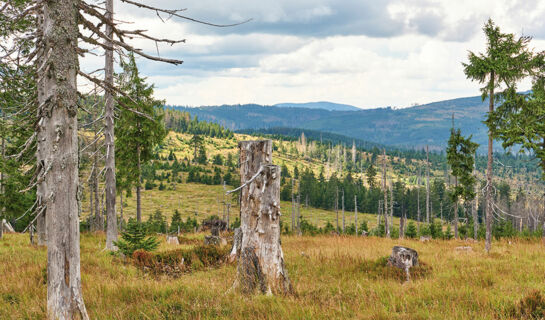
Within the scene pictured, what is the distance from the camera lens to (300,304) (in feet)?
17.7

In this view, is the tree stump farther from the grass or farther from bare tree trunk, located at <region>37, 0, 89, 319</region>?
bare tree trunk, located at <region>37, 0, 89, 319</region>

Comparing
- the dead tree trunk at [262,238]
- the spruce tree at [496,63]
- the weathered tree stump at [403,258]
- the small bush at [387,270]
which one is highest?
the spruce tree at [496,63]

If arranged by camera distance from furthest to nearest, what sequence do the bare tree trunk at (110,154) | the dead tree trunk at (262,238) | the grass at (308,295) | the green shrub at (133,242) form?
the bare tree trunk at (110,154) < the green shrub at (133,242) < the dead tree trunk at (262,238) < the grass at (308,295)

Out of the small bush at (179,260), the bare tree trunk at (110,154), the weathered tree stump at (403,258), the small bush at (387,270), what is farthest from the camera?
the bare tree trunk at (110,154)

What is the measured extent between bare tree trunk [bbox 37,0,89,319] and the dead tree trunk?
2.83 meters

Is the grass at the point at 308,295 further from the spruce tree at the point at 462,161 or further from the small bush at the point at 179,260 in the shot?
the spruce tree at the point at 462,161

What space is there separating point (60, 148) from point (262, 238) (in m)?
3.65

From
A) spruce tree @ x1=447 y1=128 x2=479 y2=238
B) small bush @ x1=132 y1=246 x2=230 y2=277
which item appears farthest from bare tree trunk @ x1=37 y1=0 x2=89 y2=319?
spruce tree @ x1=447 y1=128 x2=479 y2=238

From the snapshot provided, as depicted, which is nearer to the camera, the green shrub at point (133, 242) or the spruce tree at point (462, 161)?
the green shrub at point (133, 242)

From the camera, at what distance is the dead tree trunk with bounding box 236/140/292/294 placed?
21.0 feet

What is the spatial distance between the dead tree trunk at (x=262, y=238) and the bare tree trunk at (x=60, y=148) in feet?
9.28

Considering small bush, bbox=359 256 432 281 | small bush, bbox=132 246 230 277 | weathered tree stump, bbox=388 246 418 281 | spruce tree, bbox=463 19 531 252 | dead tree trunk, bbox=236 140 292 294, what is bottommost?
small bush, bbox=132 246 230 277

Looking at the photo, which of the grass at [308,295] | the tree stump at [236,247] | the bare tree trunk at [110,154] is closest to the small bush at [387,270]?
the grass at [308,295]

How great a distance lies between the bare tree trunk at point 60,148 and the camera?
4441 millimetres
